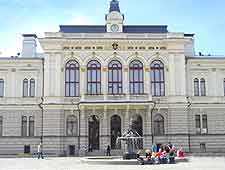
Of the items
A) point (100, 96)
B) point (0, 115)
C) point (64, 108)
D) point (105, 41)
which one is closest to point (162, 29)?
point (105, 41)

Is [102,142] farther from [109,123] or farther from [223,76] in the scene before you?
[223,76]

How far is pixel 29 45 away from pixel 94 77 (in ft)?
43.5

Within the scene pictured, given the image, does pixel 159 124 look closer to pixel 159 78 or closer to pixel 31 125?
pixel 159 78

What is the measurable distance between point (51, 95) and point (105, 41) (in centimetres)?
1024

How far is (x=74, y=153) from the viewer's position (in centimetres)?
5625

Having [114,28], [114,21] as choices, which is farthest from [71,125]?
[114,21]

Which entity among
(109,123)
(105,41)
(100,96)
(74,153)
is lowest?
(74,153)

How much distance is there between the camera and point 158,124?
57.8 m

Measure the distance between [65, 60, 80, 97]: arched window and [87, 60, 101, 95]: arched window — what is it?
149cm

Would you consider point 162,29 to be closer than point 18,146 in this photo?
No

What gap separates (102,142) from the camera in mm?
56219

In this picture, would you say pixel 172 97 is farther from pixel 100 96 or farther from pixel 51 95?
pixel 51 95

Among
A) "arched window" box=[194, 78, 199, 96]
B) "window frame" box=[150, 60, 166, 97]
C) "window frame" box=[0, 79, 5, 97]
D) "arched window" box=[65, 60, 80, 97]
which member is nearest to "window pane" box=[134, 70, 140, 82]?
"window frame" box=[150, 60, 166, 97]

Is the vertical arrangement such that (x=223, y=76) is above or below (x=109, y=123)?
above
